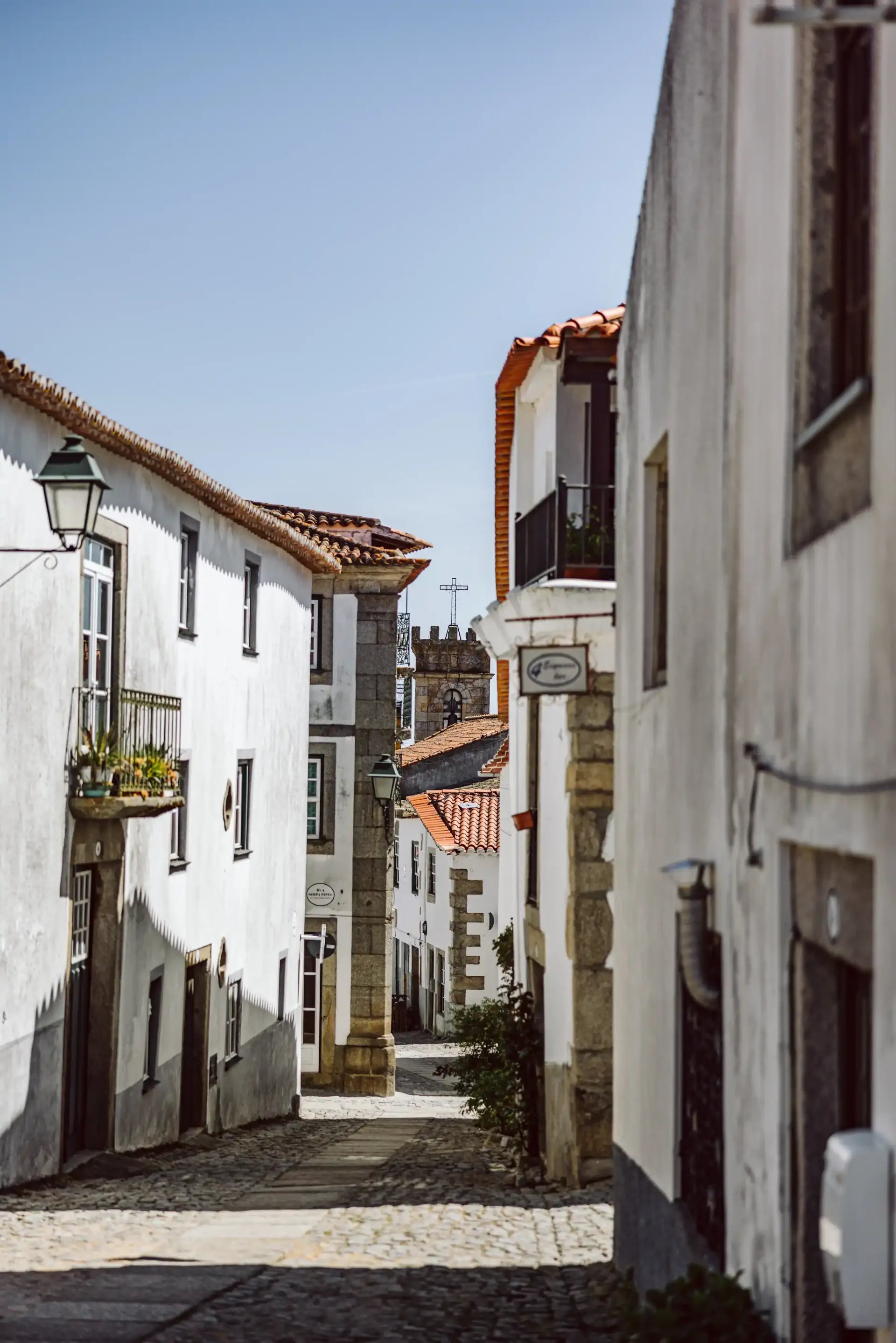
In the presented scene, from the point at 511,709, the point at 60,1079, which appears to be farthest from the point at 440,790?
the point at 60,1079

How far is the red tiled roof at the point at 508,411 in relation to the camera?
1282cm

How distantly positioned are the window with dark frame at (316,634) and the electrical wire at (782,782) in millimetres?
20259

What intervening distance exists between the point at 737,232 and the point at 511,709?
1037cm

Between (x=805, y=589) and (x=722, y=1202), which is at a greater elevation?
(x=805, y=589)

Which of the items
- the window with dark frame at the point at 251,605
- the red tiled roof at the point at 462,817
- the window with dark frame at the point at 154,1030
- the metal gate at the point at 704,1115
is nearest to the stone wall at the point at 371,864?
the window with dark frame at the point at 251,605

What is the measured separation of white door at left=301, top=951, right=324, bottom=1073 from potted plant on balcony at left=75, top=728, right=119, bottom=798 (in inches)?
499

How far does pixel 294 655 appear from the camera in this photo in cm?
2216

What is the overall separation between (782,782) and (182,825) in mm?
12345

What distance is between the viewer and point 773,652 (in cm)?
515

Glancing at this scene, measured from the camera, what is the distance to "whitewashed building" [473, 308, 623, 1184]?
11.8m

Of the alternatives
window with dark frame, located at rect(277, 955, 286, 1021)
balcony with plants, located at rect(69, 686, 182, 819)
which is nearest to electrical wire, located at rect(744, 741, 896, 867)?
balcony with plants, located at rect(69, 686, 182, 819)

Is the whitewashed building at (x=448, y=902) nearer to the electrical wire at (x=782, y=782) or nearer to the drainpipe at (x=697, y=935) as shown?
the drainpipe at (x=697, y=935)

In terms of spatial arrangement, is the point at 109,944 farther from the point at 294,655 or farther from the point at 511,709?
the point at 294,655

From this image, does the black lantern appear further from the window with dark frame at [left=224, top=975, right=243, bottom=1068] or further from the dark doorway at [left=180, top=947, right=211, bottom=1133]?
the window with dark frame at [left=224, top=975, right=243, bottom=1068]
